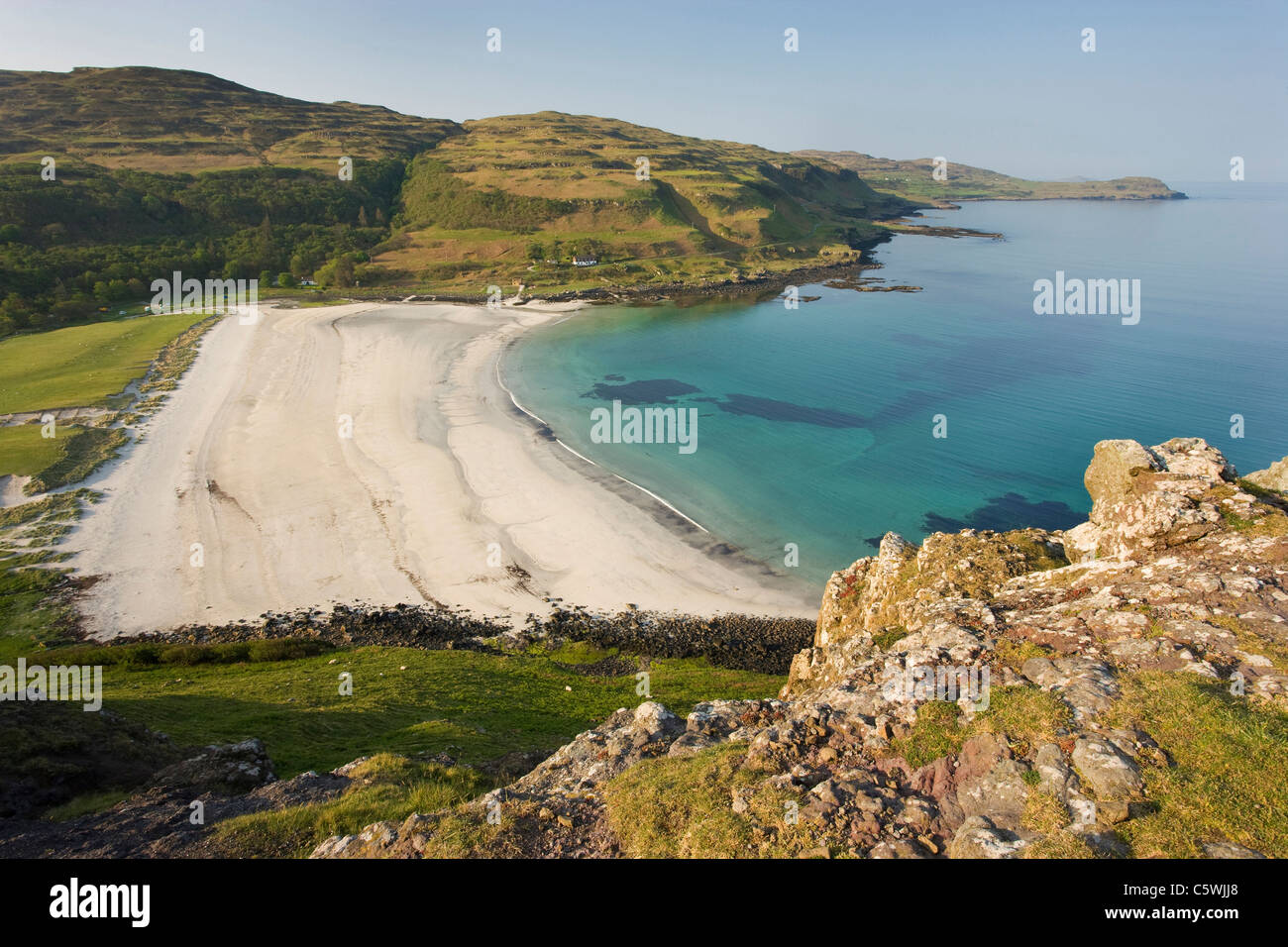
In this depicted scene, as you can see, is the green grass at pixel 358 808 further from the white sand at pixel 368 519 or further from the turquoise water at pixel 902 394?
the turquoise water at pixel 902 394

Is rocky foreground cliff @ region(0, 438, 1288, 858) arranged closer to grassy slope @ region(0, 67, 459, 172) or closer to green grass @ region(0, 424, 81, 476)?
green grass @ region(0, 424, 81, 476)

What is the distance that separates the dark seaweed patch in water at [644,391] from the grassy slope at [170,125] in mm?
127037

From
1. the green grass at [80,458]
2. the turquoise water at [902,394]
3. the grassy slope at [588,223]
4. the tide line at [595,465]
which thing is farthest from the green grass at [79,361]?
the grassy slope at [588,223]

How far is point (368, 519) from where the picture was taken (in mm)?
38719

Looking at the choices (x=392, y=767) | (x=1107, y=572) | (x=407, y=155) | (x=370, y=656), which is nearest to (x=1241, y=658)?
(x=1107, y=572)

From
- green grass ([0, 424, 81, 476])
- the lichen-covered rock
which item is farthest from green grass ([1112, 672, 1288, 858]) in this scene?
green grass ([0, 424, 81, 476])

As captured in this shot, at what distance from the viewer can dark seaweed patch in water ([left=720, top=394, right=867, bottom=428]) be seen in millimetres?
56662

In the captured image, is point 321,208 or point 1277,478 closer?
point 1277,478

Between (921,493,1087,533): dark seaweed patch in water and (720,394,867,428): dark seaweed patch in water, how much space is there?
1600 centimetres

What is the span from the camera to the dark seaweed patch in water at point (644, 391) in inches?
2448

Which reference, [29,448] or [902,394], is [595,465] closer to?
[902,394]

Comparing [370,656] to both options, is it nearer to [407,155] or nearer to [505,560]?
[505,560]

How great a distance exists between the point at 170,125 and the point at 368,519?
179 meters

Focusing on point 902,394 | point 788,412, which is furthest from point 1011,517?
point 902,394
